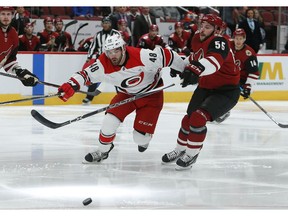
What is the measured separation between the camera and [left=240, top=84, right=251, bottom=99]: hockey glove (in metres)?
6.78

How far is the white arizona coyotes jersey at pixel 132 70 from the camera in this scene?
16.6ft

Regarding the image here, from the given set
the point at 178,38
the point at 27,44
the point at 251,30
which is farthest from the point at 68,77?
the point at 251,30

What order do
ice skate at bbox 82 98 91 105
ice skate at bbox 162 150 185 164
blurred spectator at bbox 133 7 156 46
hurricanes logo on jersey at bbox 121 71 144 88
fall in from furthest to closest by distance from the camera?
blurred spectator at bbox 133 7 156 46
ice skate at bbox 82 98 91 105
ice skate at bbox 162 150 185 164
hurricanes logo on jersey at bbox 121 71 144 88

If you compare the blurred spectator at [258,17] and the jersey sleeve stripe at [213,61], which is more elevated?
the jersey sleeve stripe at [213,61]

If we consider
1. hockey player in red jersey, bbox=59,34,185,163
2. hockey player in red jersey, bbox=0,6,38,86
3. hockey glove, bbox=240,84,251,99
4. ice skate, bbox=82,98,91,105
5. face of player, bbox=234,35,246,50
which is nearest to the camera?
hockey player in red jersey, bbox=59,34,185,163

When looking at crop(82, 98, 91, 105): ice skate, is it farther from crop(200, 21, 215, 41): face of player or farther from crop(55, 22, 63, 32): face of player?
crop(200, 21, 215, 41): face of player

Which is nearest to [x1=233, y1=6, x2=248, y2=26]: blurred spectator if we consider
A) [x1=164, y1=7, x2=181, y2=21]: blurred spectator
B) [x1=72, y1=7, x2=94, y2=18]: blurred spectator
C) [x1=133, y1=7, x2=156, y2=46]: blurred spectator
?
[x1=164, y1=7, x2=181, y2=21]: blurred spectator

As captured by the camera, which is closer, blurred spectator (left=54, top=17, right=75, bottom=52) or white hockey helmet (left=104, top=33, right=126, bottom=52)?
white hockey helmet (left=104, top=33, right=126, bottom=52)

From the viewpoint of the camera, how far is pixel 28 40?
9.35 m

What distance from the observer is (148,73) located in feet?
17.0

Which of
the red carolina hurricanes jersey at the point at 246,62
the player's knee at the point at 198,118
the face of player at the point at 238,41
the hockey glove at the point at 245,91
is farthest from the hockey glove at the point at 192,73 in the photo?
the face of player at the point at 238,41

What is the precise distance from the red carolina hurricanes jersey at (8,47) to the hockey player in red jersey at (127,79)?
1218mm

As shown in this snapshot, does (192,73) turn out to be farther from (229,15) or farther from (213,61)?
(229,15)

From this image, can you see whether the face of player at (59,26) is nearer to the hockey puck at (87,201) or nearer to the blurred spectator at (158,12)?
the blurred spectator at (158,12)
